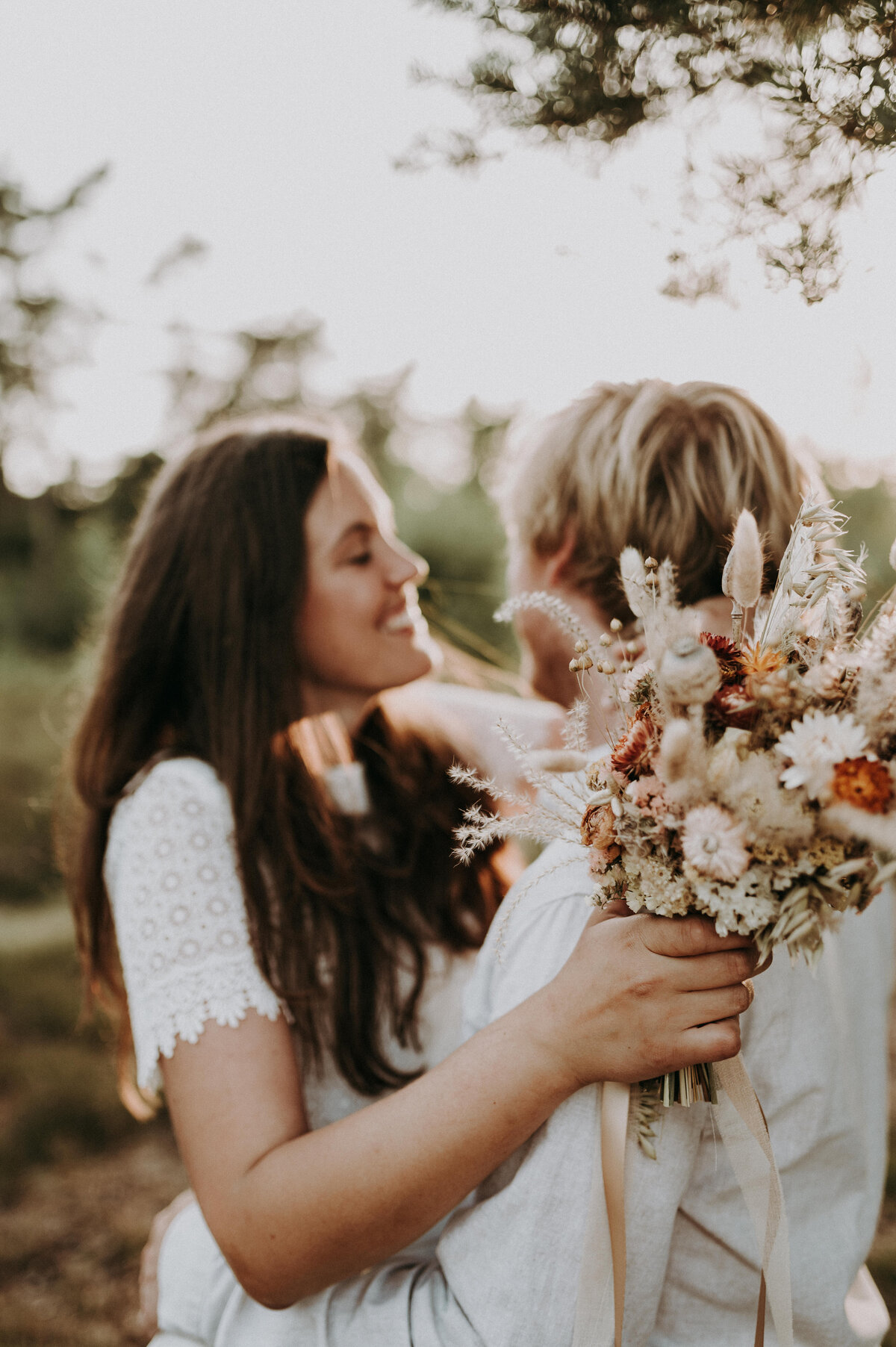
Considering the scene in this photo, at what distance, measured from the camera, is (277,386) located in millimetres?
9883

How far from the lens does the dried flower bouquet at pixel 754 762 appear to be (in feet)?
3.33

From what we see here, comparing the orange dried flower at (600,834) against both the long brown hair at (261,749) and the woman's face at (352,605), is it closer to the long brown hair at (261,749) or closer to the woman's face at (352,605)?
the long brown hair at (261,749)

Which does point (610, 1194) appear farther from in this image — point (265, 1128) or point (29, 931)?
point (29, 931)

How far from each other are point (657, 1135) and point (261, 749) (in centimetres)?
115

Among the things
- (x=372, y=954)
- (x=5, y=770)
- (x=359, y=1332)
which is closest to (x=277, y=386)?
(x=5, y=770)

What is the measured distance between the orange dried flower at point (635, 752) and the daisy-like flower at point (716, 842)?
0.37ft

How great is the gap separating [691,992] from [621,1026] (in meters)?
0.10

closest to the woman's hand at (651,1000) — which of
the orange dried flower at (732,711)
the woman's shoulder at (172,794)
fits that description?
the orange dried flower at (732,711)

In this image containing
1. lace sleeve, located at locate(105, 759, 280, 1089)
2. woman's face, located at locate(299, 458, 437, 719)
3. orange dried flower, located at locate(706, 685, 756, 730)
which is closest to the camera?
orange dried flower, located at locate(706, 685, 756, 730)

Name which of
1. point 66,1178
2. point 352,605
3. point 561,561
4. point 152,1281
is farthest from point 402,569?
point 66,1178

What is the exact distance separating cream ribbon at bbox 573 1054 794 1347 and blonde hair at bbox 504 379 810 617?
2.87ft

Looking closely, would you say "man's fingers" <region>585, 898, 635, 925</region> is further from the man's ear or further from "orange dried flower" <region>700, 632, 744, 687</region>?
the man's ear

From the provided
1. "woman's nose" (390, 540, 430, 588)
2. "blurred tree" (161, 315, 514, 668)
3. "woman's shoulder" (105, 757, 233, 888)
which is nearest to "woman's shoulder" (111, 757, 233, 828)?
"woman's shoulder" (105, 757, 233, 888)

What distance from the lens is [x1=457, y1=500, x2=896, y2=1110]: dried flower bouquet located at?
40.0 inches
